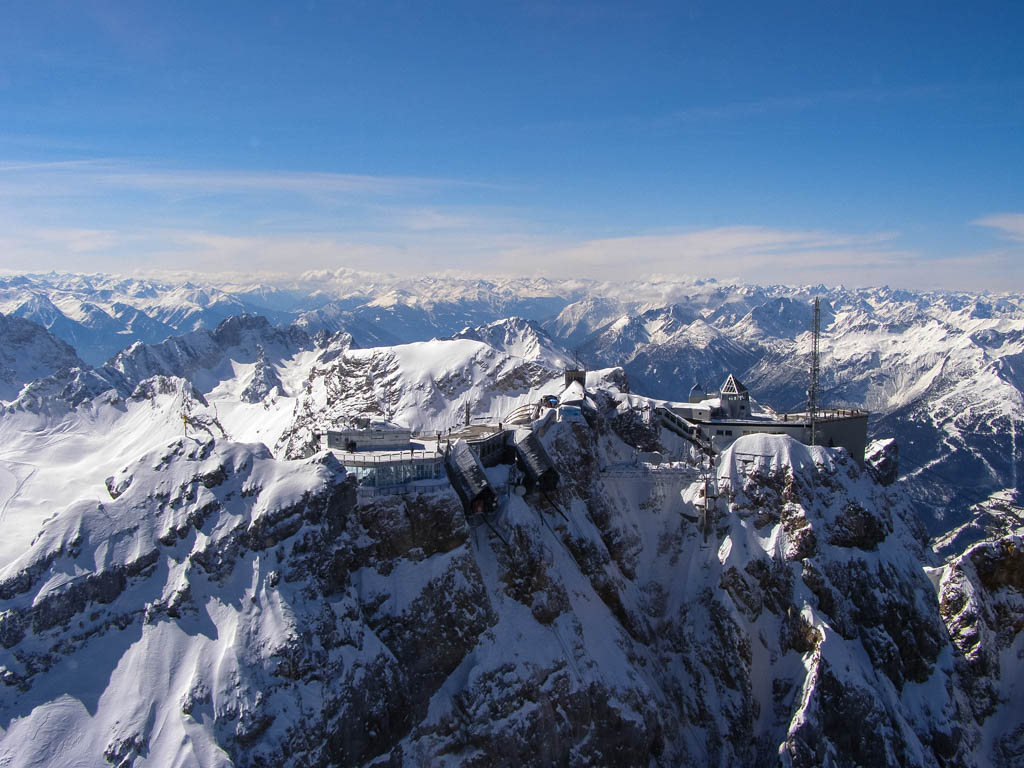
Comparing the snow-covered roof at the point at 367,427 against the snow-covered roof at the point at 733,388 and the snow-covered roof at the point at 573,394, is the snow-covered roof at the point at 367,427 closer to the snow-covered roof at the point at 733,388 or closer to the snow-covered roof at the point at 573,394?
the snow-covered roof at the point at 573,394

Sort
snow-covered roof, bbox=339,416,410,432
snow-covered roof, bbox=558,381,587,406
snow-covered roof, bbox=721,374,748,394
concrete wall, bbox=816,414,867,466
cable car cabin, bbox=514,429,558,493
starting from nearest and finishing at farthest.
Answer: cable car cabin, bbox=514,429,558,493
snow-covered roof, bbox=339,416,410,432
snow-covered roof, bbox=558,381,587,406
concrete wall, bbox=816,414,867,466
snow-covered roof, bbox=721,374,748,394

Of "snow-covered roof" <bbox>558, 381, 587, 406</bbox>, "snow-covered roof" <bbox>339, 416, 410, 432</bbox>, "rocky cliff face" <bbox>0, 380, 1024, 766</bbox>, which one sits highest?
"snow-covered roof" <bbox>339, 416, 410, 432</bbox>

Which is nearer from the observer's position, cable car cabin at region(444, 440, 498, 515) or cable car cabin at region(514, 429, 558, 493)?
cable car cabin at region(444, 440, 498, 515)

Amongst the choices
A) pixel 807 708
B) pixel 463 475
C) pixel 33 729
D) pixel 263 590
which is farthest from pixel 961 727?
pixel 33 729

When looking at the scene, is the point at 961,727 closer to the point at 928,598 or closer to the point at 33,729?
the point at 928,598

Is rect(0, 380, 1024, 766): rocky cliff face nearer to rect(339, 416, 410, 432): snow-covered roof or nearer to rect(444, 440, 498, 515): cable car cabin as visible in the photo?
rect(444, 440, 498, 515): cable car cabin

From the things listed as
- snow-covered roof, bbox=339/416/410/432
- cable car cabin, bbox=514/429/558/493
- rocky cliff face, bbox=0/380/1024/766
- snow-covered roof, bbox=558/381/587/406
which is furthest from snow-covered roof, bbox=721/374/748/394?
snow-covered roof, bbox=339/416/410/432

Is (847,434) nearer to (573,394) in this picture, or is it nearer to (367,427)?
(573,394)

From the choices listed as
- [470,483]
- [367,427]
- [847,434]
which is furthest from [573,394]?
[847,434]
